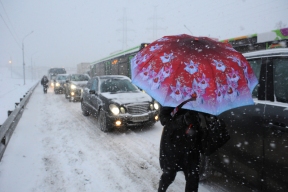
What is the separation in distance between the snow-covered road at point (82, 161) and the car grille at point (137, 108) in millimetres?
667

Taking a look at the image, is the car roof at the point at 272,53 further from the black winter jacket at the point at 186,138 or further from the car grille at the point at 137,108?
the car grille at the point at 137,108

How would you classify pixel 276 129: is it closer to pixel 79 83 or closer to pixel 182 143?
pixel 182 143

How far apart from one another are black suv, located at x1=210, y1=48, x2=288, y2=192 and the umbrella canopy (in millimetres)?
549

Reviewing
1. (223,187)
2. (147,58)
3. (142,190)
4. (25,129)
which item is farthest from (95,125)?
(147,58)

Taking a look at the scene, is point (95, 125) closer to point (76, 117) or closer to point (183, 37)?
point (76, 117)

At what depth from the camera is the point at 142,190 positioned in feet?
11.6

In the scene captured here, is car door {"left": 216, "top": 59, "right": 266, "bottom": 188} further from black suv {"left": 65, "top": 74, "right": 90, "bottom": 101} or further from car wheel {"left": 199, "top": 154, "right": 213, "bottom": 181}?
black suv {"left": 65, "top": 74, "right": 90, "bottom": 101}

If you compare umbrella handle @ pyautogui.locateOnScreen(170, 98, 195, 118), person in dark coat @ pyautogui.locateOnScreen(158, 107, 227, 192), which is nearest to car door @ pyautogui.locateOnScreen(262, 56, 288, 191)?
person in dark coat @ pyautogui.locateOnScreen(158, 107, 227, 192)

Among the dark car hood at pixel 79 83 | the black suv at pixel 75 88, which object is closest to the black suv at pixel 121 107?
the black suv at pixel 75 88

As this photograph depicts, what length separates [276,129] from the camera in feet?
7.86

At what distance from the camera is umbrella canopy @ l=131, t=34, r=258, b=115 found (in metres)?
1.97

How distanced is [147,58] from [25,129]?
21.9 ft

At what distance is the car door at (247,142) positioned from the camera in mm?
2641

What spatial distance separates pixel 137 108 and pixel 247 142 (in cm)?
417
